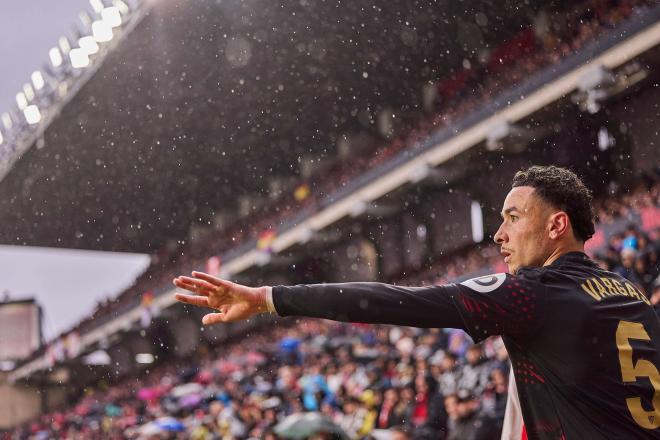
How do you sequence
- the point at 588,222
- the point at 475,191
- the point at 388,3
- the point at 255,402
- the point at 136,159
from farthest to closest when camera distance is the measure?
the point at 136,159 < the point at 475,191 < the point at 388,3 < the point at 255,402 < the point at 588,222

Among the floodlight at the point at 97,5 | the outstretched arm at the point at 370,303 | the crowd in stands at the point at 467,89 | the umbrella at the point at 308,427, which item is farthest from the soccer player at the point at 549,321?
the floodlight at the point at 97,5

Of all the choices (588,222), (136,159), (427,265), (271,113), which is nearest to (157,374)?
(136,159)

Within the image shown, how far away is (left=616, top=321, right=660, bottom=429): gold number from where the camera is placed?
207 cm

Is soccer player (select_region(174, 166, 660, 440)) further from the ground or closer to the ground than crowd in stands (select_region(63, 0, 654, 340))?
closer to the ground

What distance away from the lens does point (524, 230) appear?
232cm

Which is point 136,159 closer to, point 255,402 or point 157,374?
point 157,374

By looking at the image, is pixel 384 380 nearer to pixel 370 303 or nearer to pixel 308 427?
pixel 308 427

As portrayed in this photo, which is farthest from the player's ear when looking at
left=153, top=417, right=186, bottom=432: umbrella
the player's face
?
left=153, top=417, right=186, bottom=432: umbrella

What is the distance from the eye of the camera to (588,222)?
236 cm

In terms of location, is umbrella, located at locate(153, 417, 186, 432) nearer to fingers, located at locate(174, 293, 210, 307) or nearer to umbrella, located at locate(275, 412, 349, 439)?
umbrella, located at locate(275, 412, 349, 439)

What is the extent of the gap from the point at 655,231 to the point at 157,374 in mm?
24176

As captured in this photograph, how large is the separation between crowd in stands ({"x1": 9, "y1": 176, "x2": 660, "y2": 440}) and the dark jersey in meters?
4.01

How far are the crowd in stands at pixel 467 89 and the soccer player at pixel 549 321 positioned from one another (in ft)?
36.8

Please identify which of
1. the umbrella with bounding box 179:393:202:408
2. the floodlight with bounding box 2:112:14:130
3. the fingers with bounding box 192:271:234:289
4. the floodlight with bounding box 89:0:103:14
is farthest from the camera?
the floodlight with bounding box 2:112:14:130
